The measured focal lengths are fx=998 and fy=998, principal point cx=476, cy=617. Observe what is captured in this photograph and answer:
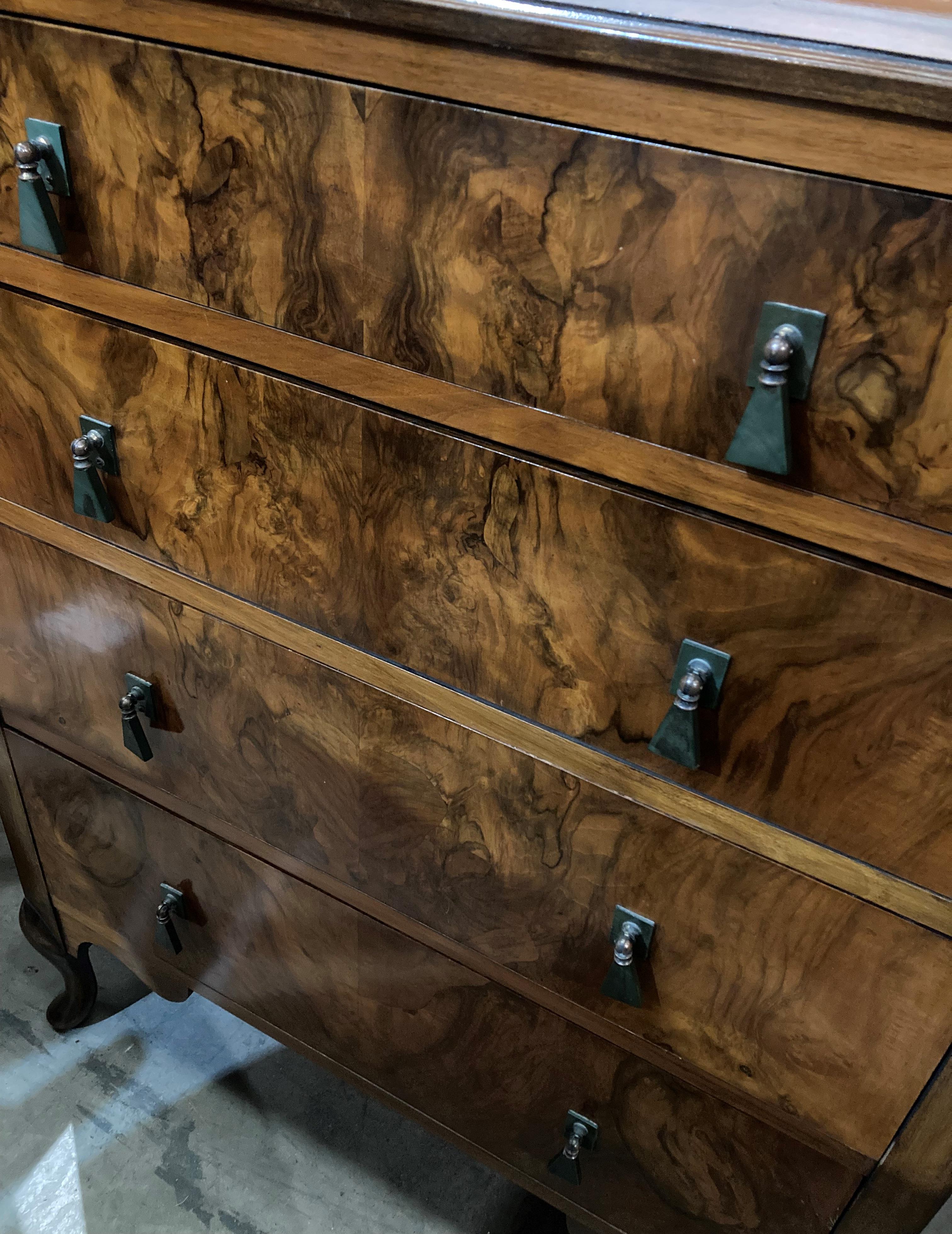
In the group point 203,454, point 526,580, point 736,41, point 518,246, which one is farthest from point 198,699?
point 736,41

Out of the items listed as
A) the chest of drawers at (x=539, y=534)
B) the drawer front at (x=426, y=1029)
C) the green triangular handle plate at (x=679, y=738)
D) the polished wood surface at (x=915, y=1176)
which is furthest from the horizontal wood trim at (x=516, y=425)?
the drawer front at (x=426, y=1029)

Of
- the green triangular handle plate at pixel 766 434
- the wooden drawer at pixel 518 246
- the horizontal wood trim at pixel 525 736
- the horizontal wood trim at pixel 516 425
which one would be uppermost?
the wooden drawer at pixel 518 246

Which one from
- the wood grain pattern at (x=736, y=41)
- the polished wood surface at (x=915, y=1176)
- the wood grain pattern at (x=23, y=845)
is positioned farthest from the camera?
the wood grain pattern at (x=23, y=845)

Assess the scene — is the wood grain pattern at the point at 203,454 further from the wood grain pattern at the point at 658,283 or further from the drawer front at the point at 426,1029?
the drawer front at the point at 426,1029

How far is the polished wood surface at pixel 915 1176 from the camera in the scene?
0.58 meters

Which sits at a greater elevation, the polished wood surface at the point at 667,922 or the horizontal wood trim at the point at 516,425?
the horizontal wood trim at the point at 516,425

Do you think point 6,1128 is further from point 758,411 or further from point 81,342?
point 758,411

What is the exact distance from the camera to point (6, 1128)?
3.47 feet

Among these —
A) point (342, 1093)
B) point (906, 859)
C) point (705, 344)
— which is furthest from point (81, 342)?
point (342, 1093)

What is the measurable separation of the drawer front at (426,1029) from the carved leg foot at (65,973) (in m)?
0.11

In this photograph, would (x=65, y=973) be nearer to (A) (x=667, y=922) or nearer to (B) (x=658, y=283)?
(A) (x=667, y=922)

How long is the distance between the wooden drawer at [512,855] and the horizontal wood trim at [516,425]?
0.66 feet

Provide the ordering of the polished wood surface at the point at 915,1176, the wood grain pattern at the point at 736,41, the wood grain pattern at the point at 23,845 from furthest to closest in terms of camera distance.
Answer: the wood grain pattern at the point at 23,845, the polished wood surface at the point at 915,1176, the wood grain pattern at the point at 736,41

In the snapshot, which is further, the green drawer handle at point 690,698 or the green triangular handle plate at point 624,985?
the green triangular handle plate at point 624,985
